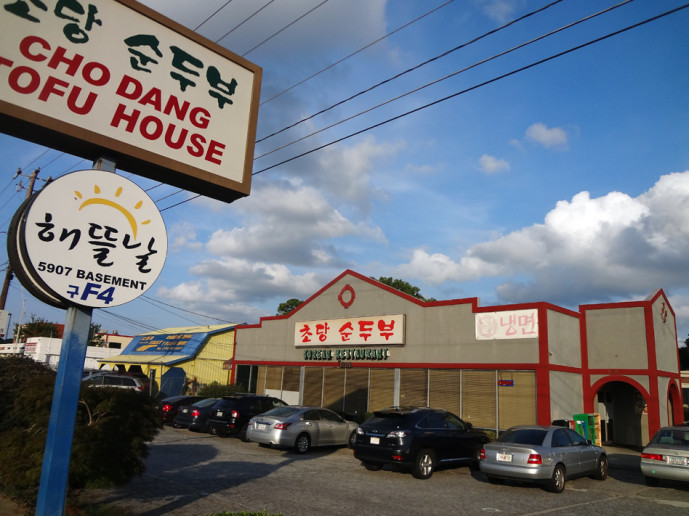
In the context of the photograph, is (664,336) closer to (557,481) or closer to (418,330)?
(418,330)

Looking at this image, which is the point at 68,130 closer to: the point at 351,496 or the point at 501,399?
the point at 351,496

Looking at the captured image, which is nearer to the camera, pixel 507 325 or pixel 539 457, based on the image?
pixel 539 457

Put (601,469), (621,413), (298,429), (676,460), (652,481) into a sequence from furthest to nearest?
(621,413), (298,429), (601,469), (652,481), (676,460)

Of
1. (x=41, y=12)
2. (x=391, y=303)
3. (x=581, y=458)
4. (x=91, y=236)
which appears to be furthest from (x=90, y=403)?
(x=391, y=303)

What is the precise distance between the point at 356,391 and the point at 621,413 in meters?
11.5

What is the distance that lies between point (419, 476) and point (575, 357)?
11088mm

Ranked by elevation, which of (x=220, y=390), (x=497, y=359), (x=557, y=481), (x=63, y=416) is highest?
(x=497, y=359)

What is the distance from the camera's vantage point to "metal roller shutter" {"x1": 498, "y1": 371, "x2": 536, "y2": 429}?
19.1 metres

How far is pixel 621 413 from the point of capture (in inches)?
904

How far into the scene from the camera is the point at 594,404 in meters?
21.9

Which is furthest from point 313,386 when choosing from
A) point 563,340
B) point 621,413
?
point 621,413

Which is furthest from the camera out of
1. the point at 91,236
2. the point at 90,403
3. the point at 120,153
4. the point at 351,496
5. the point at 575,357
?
the point at 575,357

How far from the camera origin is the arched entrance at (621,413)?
22219mm

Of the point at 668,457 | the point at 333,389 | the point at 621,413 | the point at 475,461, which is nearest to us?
the point at 668,457
